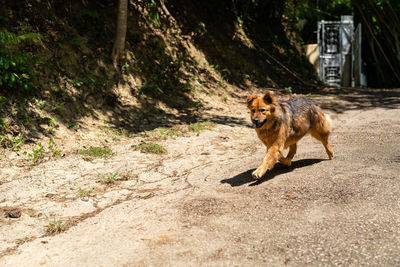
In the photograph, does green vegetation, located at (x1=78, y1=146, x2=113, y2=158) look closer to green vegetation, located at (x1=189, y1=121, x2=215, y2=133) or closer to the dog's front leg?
green vegetation, located at (x1=189, y1=121, x2=215, y2=133)

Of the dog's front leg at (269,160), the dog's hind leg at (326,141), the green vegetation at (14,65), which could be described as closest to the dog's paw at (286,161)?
the dog's front leg at (269,160)

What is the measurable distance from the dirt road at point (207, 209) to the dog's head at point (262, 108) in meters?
0.86

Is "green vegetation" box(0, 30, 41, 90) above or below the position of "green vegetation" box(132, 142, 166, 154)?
above

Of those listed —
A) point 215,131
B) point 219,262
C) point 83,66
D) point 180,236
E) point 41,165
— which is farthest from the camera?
point 83,66

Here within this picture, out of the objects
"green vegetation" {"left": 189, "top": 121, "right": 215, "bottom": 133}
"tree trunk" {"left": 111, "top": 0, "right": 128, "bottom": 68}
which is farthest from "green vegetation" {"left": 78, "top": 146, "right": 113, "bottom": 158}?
"tree trunk" {"left": 111, "top": 0, "right": 128, "bottom": 68}

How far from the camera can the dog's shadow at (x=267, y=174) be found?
5.22 m

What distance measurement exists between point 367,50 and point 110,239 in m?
21.0

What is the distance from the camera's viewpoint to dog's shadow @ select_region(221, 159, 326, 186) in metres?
5.22

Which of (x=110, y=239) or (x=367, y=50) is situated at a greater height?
(x=367, y=50)

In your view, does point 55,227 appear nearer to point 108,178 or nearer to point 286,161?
point 108,178

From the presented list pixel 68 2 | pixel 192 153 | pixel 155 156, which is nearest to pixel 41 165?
pixel 155 156

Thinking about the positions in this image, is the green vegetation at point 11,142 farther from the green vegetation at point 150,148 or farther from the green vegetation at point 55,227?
the green vegetation at point 55,227

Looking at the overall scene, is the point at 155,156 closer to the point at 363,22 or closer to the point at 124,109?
the point at 124,109

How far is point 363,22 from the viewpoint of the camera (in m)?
19.5
